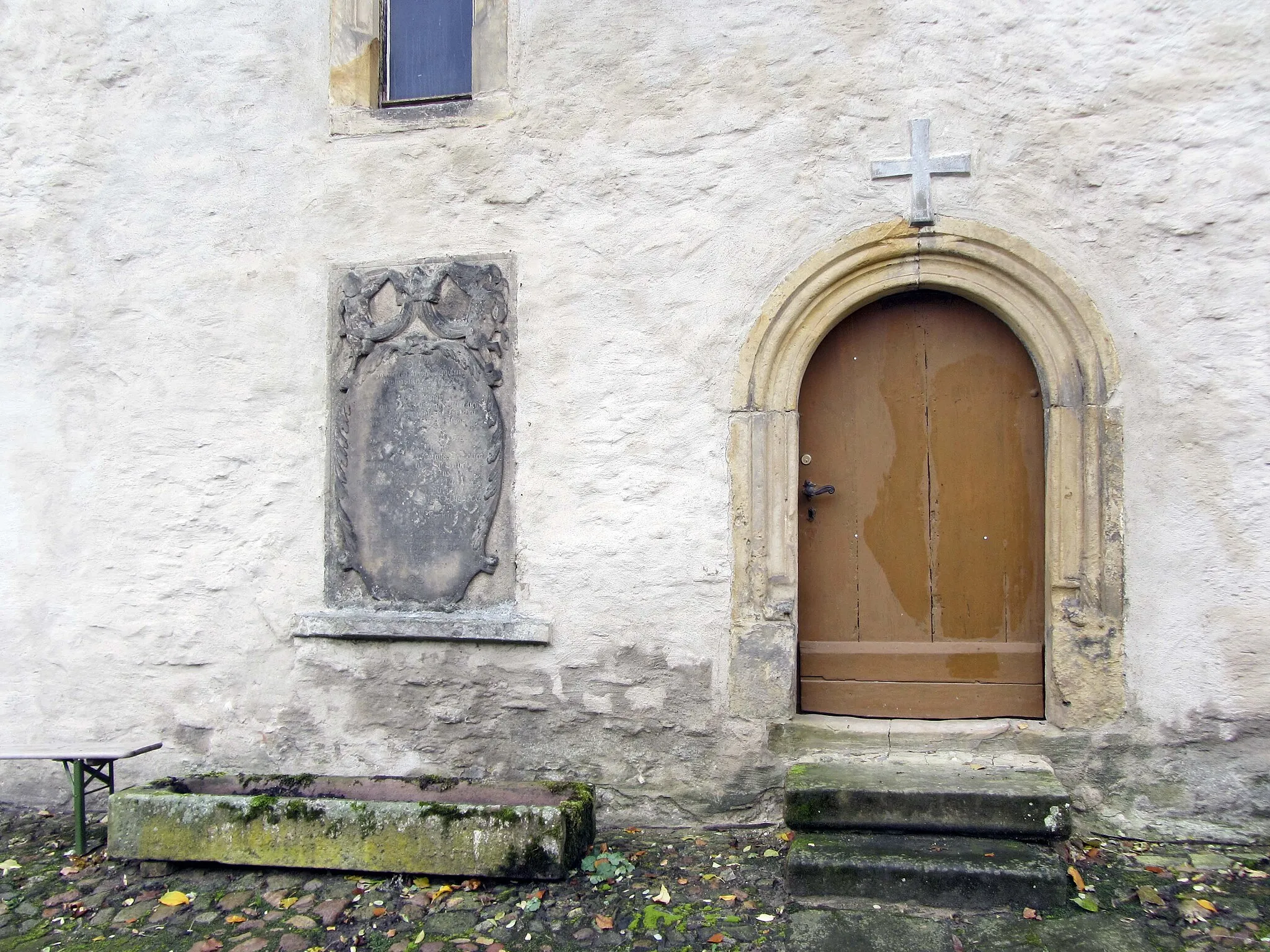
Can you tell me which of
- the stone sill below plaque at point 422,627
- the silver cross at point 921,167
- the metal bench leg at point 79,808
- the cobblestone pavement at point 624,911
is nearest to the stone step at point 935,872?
the cobblestone pavement at point 624,911

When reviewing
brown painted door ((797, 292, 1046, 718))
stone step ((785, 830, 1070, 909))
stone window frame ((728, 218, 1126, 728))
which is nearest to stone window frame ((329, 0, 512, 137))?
stone window frame ((728, 218, 1126, 728))

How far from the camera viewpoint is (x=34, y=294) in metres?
4.61

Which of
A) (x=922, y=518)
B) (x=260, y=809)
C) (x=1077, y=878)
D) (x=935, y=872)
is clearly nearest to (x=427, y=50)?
(x=922, y=518)

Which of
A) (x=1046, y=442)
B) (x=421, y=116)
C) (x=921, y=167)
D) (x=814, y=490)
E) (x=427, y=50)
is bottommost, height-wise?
(x=814, y=490)

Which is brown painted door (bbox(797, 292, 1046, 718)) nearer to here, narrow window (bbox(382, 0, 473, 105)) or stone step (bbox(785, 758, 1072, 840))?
stone step (bbox(785, 758, 1072, 840))

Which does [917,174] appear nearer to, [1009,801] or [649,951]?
[1009,801]

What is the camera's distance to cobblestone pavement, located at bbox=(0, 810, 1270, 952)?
310 centimetres

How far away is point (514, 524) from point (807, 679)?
1385 millimetres

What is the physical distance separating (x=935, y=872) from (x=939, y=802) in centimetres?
29

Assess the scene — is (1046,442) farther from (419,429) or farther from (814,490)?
(419,429)

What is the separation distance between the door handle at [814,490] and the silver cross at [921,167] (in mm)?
1104

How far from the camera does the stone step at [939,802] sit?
3420 millimetres

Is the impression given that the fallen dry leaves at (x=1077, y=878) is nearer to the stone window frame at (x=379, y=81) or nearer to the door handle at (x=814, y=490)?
the door handle at (x=814, y=490)

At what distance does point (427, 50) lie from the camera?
4.56m
